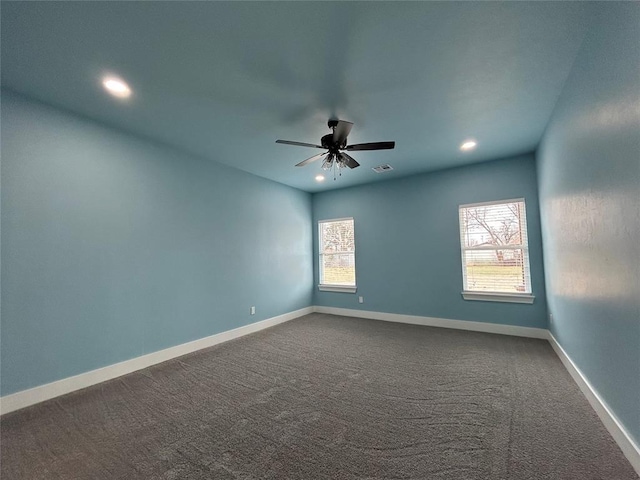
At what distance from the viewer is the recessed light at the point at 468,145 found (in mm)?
3535

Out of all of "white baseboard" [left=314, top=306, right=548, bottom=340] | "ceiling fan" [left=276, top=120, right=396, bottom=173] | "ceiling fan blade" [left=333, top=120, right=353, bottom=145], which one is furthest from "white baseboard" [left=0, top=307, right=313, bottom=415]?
"ceiling fan blade" [left=333, top=120, right=353, bottom=145]

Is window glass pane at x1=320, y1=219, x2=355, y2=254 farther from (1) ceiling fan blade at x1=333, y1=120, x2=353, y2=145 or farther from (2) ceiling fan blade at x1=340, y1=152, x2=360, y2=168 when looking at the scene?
(1) ceiling fan blade at x1=333, y1=120, x2=353, y2=145

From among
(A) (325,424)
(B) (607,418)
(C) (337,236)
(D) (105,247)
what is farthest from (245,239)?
(B) (607,418)

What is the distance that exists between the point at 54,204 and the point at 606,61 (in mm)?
4478

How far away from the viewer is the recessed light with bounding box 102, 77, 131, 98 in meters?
2.19

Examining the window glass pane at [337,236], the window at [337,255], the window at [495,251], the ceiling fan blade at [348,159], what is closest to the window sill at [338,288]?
the window at [337,255]

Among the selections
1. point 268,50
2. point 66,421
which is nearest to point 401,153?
point 268,50

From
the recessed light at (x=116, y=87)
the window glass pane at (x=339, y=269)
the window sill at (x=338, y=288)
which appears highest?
the recessed light at (x=116, y=87)

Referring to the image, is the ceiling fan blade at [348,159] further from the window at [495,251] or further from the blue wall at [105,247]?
the window at [495,251]

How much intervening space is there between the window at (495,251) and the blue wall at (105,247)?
372 centimetres

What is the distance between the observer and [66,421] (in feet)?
6.79

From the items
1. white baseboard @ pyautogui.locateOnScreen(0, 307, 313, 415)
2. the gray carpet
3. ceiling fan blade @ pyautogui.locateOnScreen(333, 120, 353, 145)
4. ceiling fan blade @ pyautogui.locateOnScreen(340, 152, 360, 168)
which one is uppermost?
ceiling fan blade @ pyautogui.locateOnScreen(333, 120, 353, 145)

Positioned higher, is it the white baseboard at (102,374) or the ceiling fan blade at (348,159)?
the ceiling fan blade at (348,159)

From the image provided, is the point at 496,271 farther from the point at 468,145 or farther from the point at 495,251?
the point at 468,145
